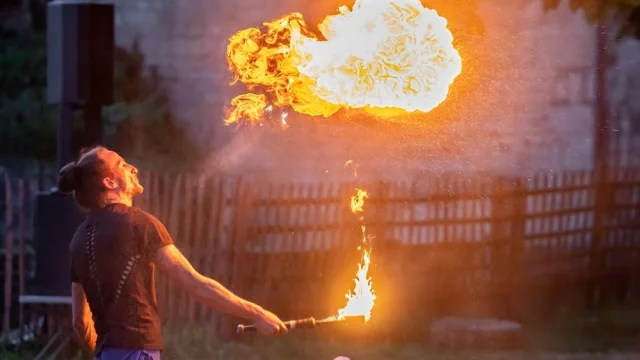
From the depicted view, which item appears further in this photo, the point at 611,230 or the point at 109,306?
the point at 611,230

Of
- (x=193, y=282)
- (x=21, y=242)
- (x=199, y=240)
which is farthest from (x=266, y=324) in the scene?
(x=21, y=242)

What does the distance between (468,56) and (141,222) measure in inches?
394

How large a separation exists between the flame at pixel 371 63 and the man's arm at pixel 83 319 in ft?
9.72

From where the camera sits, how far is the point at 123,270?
14.0ft

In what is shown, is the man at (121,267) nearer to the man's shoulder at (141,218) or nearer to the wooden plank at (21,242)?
the man's shoulder at (141,218)

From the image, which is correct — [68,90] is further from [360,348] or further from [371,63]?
[360,348]

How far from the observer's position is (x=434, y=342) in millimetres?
9289

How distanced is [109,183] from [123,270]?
379 millimetres

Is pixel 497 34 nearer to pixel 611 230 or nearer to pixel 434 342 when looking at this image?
pixel 611 230

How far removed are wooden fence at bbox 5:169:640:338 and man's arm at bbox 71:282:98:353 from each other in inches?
Result: 184

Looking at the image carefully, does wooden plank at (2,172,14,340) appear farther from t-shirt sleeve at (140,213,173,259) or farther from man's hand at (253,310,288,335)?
man's hand at (253,310,288,335)

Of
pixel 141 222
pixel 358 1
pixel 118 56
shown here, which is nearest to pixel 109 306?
pixel 141 222

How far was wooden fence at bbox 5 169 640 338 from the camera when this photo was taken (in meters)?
9.38

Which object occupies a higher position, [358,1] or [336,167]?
[358,1]
